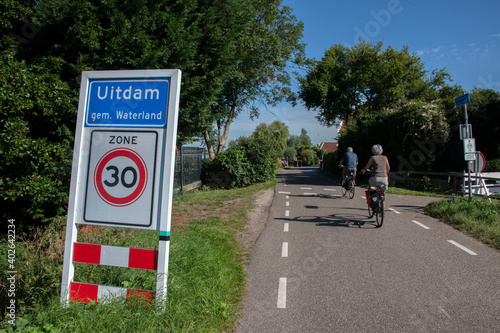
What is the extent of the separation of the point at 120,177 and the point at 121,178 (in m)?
0.02

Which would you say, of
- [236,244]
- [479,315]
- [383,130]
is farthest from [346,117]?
[479,315]

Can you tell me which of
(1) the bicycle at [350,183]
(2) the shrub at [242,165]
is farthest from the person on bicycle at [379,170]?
(2) the shrub at [242,165]

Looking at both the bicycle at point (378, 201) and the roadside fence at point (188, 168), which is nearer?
the bicycle at point (378, 201)

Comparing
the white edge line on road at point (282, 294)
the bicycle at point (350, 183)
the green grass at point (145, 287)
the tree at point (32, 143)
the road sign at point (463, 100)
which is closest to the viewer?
the green grass at point (145, 287)

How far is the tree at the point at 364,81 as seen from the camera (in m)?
26.5

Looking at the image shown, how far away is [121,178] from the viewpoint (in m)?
3.49

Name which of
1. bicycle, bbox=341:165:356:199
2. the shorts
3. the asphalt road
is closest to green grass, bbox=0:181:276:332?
the asphalt road

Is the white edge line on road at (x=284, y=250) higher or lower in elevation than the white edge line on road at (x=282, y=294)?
higher

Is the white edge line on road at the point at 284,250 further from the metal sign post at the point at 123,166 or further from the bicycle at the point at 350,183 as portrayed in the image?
the bicycle at the point at 350,183

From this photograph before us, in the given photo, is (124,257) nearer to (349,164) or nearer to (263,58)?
(349,164)

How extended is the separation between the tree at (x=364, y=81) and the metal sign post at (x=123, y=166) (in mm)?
24474

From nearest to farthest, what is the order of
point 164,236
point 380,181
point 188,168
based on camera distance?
1. point 164,236
2. point 380,181
3. point 188,168

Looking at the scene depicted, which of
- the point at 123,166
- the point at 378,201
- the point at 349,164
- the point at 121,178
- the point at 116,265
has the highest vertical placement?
the point at 349,164

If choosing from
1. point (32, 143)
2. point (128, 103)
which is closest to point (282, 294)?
point (128, 103)
